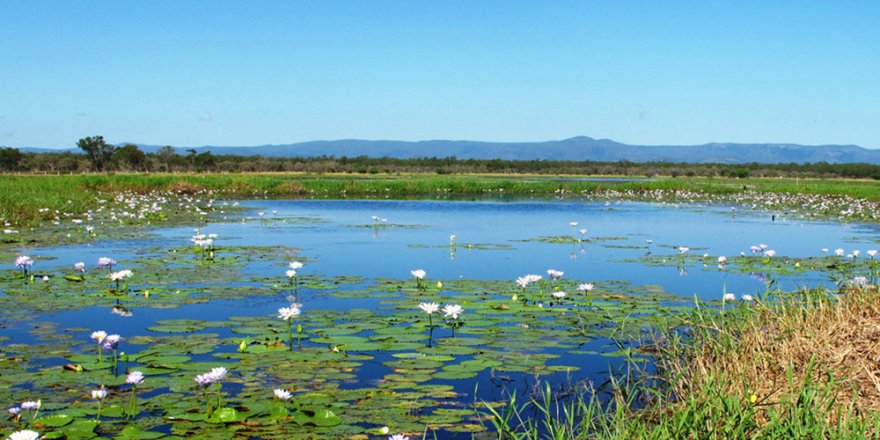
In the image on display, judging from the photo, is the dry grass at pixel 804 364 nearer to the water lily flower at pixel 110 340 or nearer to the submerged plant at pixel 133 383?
the submerged plant at pixel 133 383

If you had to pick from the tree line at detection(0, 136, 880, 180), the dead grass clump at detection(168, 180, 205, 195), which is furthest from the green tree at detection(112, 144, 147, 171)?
the dead grass clump at detection(168, 180, 205, 195)

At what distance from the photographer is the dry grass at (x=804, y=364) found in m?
5.25

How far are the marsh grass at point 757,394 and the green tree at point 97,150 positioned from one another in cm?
7388

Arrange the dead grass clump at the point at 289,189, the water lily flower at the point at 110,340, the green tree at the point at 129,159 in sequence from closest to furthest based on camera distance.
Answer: the water lily flower at the point at 110,340
the dead grass clump at the point at 289,189
the green tree at the point at 129,159

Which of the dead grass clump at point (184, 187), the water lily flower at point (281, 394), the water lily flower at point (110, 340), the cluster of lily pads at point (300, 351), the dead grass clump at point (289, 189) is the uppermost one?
the water lily flower at point (110, 340)

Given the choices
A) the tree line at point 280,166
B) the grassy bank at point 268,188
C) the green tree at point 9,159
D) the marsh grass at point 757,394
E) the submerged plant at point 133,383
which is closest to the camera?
the marsh grass at point 757,394

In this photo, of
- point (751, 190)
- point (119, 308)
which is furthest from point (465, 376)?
point (751, 190)

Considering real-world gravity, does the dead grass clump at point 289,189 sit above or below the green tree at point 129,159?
below

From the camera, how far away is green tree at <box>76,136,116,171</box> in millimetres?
72875

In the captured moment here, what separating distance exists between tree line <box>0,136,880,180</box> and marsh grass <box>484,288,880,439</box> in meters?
70.6

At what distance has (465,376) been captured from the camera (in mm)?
6914

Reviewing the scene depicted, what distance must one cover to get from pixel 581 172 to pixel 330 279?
9434 cm

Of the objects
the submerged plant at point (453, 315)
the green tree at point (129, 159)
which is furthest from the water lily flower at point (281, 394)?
the green tree at point (129, 159)

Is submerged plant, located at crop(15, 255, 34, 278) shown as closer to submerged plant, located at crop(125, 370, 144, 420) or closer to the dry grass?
submerged plant, located at crop(125, 370, 144, 420)
